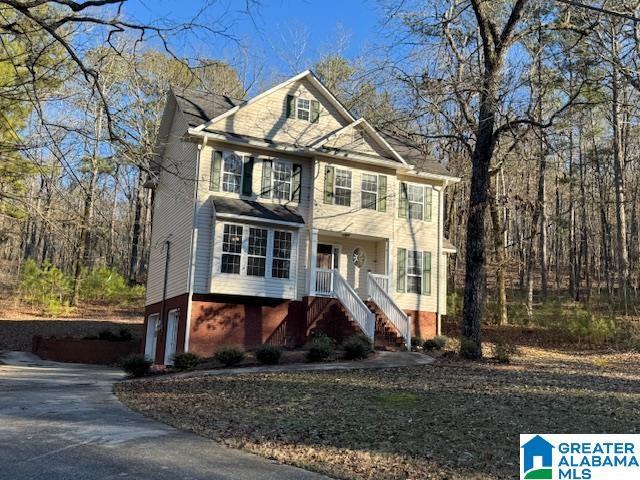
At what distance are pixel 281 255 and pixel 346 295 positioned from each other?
247cm

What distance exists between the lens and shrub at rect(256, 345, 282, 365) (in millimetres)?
15625

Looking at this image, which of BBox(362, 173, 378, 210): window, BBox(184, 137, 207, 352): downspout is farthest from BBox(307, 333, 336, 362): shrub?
BBox(362, 173, 378, 210): window

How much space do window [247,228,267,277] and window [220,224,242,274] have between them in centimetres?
35

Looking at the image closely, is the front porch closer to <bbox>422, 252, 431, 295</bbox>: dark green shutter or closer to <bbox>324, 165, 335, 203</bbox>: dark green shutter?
<bbox>324, 165, 335, 203</bbox>: dark green shutter

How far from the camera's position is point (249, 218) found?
60.8 ft

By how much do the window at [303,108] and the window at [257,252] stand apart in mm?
4542

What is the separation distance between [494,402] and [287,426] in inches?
130

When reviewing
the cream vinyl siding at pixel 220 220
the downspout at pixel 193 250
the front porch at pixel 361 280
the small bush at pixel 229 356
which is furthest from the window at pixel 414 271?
the small bush at pixel 229 356

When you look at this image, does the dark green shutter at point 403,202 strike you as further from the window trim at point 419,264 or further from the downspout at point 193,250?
the downspout at point 193,250

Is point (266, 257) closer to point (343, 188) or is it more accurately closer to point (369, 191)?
point (343, 188)

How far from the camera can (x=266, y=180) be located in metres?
20.0

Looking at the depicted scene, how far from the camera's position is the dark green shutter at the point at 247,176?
19641 millimetres

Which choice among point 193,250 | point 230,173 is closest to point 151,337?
point 193,250

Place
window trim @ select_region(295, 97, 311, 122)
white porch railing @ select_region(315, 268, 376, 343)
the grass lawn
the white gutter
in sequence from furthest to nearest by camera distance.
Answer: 1. window trim @ select_region(295, 97, 311, 122)
2. the white gutter
3. white porch railing @ select_region(315, 268, 376, 343)
4. the grass lawn
